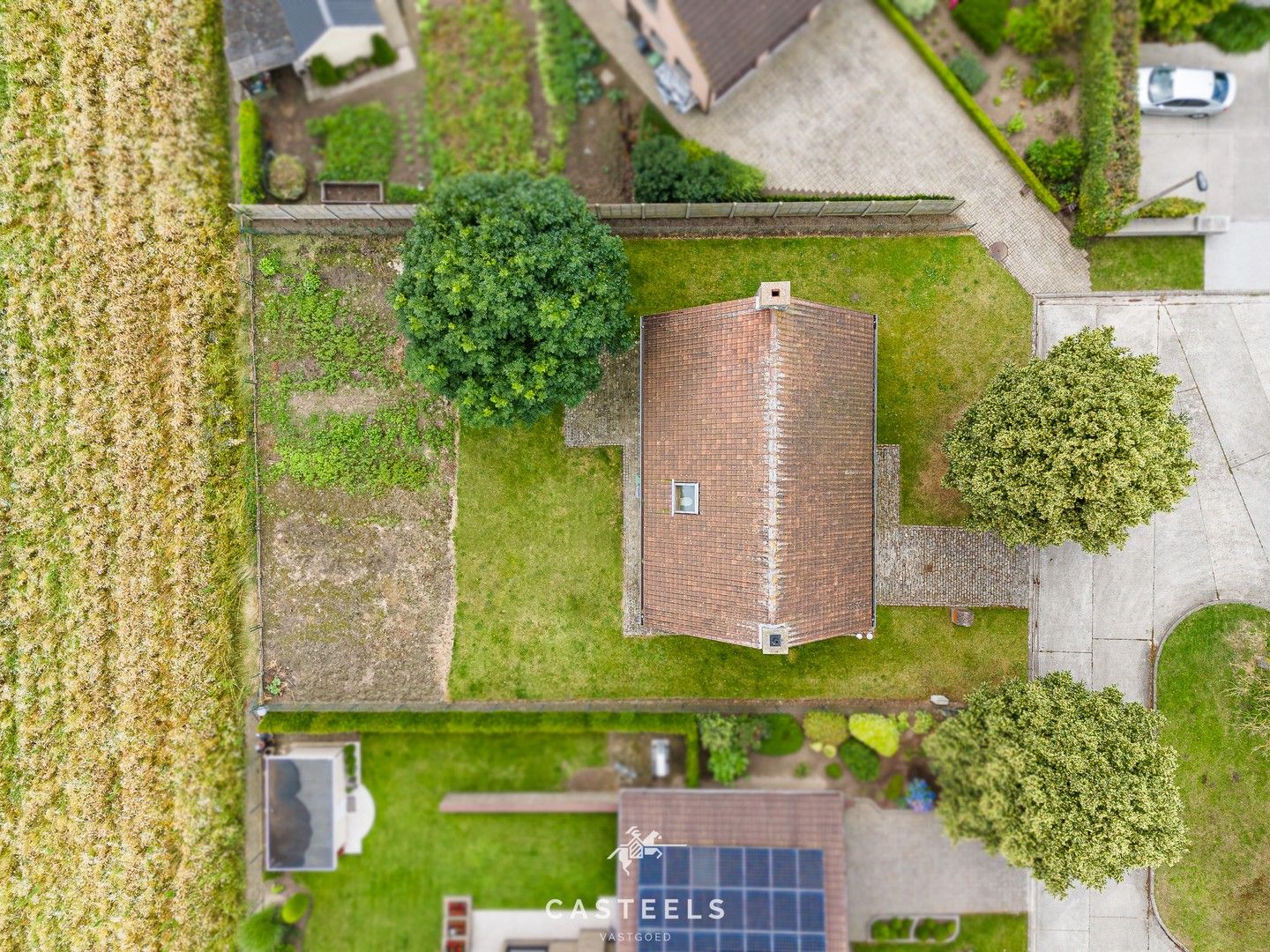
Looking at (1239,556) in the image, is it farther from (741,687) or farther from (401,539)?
(401,539)

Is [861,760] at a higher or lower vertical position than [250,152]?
lower

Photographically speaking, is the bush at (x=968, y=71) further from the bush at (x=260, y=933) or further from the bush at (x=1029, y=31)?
the bush at (x=260, y=933)

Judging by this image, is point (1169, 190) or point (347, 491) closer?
point (1169, 190)

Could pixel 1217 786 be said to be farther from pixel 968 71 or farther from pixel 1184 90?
pixel 968 71

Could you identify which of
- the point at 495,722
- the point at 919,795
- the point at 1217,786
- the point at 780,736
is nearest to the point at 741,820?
the point at 780,736

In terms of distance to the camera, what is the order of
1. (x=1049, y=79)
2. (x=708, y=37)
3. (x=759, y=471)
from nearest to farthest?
(x=759, y=471)
(x=708, y=37)
(x=1049, y=79)

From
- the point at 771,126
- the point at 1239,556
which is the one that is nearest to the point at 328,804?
the point at 771,126
